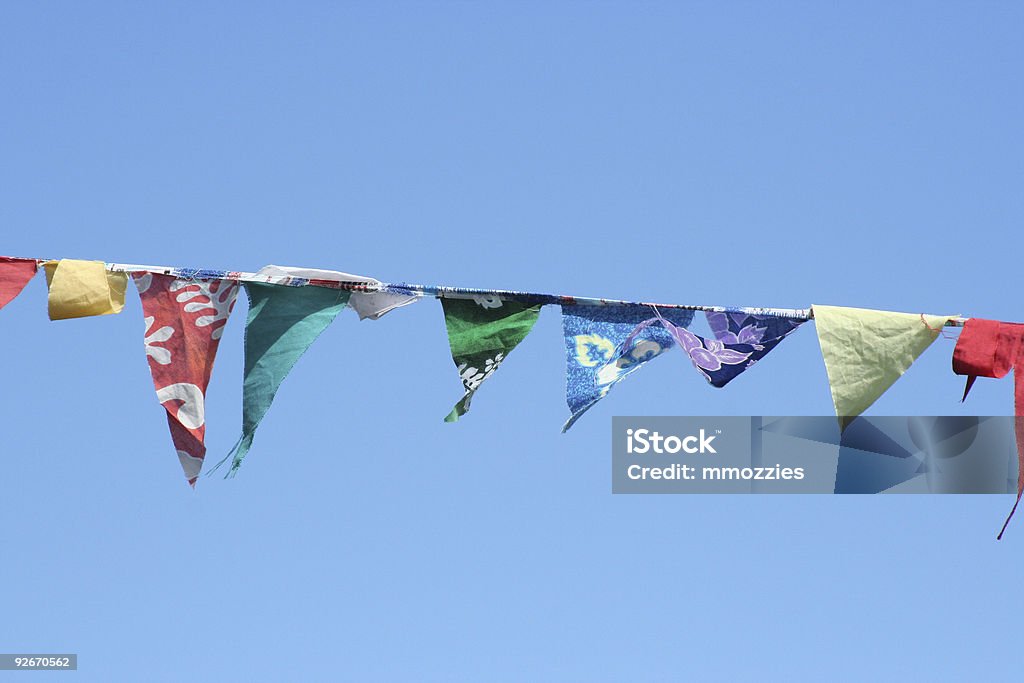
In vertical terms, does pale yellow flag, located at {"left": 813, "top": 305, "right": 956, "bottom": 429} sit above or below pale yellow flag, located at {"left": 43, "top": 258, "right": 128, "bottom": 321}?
below

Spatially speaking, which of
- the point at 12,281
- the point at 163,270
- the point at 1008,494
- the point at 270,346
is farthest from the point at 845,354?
the point at 12,281

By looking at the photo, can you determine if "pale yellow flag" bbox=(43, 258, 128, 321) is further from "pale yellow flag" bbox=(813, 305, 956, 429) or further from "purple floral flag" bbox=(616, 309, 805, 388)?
"pale yellow flag" bbox=(813, 305, 956, 429)

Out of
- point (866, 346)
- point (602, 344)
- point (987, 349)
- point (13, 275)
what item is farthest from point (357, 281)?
point (987, 349)

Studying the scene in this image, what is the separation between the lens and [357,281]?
745 centimetres

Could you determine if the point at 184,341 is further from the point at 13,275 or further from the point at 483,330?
the point at 483,330

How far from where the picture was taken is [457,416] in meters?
7.37

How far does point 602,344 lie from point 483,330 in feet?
1.70

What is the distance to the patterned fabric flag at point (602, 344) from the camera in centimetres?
734

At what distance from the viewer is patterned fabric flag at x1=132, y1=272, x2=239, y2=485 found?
292 inches

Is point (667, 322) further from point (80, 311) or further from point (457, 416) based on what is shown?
point (80, 311)

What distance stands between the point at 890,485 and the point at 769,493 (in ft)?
2.08

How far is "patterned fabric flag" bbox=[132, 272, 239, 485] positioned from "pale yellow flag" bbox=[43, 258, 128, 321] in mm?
140

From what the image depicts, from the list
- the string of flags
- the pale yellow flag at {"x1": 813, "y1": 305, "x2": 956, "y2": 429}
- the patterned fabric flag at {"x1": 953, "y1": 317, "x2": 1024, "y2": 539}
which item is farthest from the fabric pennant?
the patterned fabric flag at {"x1": 953, "y1": 317, "x2": 1024, "y2": 539}

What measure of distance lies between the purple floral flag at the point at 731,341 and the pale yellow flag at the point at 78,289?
2.41 meters
